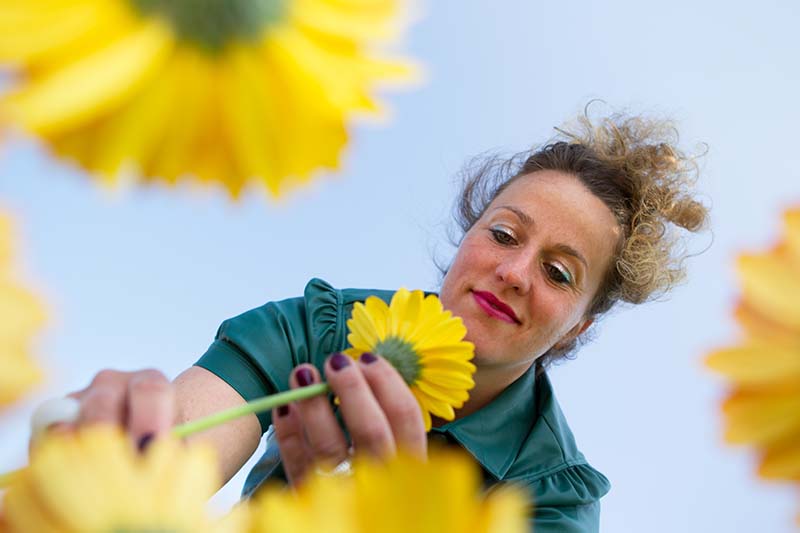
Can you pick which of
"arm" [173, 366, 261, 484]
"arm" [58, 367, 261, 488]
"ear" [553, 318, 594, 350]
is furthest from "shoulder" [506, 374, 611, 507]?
"arm" [58, 367, 261, 488]

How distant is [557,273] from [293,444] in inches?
25.4

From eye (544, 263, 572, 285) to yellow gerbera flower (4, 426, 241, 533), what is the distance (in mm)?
904

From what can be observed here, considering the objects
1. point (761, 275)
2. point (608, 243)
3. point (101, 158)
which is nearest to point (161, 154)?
point (101, 158)

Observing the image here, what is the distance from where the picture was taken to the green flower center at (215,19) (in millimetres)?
209

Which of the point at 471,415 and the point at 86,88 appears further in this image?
the point at 471,415

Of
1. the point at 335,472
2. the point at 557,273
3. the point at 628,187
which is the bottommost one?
the point at 335,472

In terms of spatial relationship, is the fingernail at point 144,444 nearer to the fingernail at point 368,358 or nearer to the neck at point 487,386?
the fingernail at point 368,358

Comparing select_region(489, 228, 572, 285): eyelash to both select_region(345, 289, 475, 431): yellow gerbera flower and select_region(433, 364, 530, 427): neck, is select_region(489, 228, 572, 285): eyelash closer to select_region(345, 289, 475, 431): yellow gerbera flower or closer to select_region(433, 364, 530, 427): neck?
select_region(433, 364, 530, 427): neck

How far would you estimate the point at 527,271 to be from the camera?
3.33 feet

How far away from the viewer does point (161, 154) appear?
0.20 m

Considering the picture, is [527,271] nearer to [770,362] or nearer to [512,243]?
[512,243]

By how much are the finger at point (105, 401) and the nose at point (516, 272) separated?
2.25 feet

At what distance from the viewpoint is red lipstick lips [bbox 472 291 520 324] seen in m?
0.98

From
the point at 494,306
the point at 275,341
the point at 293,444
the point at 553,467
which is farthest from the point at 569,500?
the point at 293,444
